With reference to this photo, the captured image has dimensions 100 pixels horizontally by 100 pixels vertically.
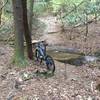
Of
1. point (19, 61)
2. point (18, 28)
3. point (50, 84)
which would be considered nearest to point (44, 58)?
point (19, 61)

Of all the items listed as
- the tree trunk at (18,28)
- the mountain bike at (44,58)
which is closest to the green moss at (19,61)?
the tree trunk at (18,28)

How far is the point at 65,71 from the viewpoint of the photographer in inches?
324

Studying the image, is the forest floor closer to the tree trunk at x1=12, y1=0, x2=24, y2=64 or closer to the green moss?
the green moss

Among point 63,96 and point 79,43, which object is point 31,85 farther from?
point 79,43

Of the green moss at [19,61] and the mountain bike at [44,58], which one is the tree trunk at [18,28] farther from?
the mountain bike at [44,58]

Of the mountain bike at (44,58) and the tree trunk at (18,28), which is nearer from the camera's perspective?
the tree trunk at (18,28)

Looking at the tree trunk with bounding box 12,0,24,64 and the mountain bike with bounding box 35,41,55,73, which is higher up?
the tree trunk with bounding box 12,0,24,64

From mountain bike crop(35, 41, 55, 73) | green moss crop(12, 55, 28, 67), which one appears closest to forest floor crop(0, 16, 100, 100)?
green moss crop(12, 55, 28, 67)

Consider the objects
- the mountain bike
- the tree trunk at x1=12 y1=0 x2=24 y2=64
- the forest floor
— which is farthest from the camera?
the mountain bike

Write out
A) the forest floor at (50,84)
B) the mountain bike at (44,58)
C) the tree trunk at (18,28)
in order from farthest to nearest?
the mountain bike at (44,58) < the tree trunk at (18,28) < the forest floor at (50,84)

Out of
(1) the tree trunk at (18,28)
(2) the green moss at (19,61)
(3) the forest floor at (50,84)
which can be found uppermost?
(1) the tree trunk at (18,28)

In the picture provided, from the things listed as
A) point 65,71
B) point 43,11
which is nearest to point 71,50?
point 65,71

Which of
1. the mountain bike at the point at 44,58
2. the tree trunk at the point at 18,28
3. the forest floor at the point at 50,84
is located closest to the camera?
the forest floor at the point at 50,84

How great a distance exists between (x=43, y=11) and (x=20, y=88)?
77.6 feet
